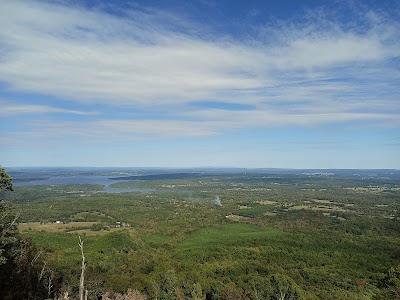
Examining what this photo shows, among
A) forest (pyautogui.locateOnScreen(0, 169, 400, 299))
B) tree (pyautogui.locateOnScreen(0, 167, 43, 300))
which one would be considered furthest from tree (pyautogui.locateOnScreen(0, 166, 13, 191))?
forest (pyautogui.locateOnScreen(0, 169, 400, 299))

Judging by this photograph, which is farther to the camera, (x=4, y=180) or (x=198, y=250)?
Answer: (x=198, y=250)

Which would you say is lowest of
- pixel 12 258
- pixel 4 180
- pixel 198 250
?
pixel 198 250

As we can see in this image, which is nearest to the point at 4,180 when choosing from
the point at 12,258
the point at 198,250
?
the point at 12,258

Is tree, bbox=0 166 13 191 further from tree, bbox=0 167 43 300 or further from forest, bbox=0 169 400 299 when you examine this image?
forest, bbox=0 169 400 299

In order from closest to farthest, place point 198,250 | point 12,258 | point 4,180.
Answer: point 4,180 < point 12,258 < point 198,250

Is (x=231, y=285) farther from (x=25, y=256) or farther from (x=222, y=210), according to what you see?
(x=222, y=210)

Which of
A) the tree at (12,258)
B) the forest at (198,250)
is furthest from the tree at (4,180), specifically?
the forest at (198,250)

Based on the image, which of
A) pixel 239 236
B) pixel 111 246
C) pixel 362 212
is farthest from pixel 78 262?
pixel 362 212

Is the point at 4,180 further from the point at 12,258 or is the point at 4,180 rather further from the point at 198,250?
the point at 198,250
